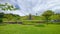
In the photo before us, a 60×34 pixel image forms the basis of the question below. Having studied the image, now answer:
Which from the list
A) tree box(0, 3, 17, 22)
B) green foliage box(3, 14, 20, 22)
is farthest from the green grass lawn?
tree box(0, 3, 17, 22)

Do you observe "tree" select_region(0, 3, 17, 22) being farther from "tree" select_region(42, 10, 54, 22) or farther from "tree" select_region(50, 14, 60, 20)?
"tree" select_region(50, 14, 60, 20)

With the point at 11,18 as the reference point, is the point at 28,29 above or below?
below

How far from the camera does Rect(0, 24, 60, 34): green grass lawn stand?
2203 millimetres

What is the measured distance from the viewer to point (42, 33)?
219 centimetres

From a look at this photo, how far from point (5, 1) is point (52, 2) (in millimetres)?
748

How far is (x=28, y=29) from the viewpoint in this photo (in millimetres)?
2215

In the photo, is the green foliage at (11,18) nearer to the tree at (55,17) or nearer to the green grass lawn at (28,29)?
the green grass lawn at (28,29)

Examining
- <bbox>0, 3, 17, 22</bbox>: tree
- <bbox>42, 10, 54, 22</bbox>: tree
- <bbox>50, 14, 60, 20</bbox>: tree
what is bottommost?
<bbox>50, 14, 60, 20</bbox>: tree

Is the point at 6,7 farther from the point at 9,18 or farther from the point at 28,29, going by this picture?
the point at 28,29

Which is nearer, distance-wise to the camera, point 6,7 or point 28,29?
point 28,29

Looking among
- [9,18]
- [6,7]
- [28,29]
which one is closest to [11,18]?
[9,18]

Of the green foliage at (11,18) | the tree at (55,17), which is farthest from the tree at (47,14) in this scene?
the green foliage at (11,18)

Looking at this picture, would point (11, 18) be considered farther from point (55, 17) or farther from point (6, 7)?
point (55, 17)

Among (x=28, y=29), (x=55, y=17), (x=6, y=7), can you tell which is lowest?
(x=28, y=29)
